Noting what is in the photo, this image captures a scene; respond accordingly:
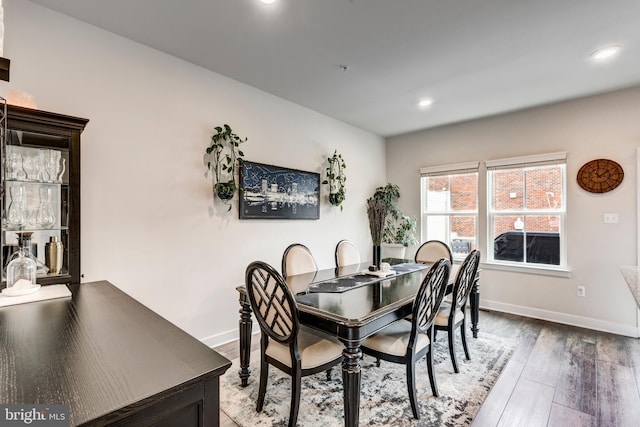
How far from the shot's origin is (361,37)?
2.43 meters

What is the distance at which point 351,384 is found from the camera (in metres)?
1.62

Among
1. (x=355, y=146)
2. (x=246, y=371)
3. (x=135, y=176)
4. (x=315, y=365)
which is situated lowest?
(x=246, y=371)

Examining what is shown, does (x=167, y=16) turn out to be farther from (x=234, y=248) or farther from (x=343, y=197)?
(x=343, y=197)

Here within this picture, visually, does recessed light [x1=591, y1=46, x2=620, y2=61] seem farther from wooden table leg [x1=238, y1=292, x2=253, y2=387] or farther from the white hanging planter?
wooden table leg [x1=238, y1=292, x2=253, y2=387]

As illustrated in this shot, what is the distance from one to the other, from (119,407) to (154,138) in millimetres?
2461

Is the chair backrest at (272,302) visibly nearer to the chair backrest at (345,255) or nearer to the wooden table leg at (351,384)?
the wooden table leg at (351,384)

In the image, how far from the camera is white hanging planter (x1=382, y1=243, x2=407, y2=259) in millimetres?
4969

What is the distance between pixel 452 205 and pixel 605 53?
251cm

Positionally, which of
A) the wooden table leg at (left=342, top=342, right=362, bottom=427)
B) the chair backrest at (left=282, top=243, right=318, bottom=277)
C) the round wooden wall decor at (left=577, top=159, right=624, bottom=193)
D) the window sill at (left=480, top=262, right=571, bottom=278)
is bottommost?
the wooden table leg at (left=342, top=342, right=362, bottom=427)

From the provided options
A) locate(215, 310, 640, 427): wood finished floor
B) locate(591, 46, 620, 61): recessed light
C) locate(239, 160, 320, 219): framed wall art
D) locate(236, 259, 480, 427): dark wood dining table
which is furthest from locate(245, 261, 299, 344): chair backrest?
locate(591, 46, 620, 61): recessed light

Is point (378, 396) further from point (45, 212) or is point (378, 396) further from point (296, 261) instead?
point (45, 212)

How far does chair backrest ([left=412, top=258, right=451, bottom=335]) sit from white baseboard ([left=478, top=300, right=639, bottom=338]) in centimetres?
189

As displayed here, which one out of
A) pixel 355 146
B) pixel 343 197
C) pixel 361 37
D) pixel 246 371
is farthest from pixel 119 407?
pixel 355 146

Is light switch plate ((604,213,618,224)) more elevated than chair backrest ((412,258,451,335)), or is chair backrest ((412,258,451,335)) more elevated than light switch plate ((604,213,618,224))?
light switch plate ((604,213,618,224))
